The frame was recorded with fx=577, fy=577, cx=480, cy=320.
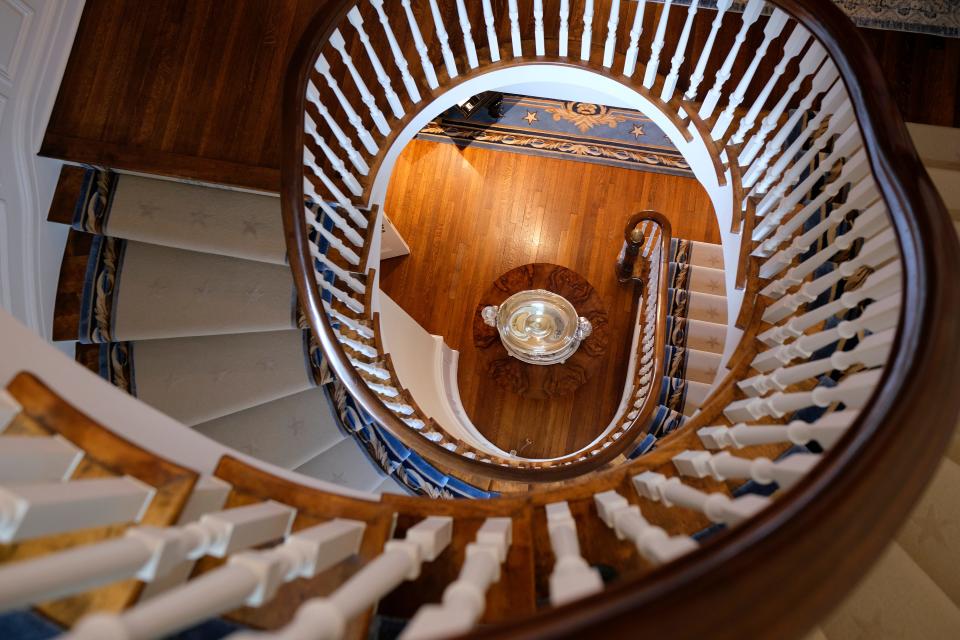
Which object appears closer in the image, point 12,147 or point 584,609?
point 584,609

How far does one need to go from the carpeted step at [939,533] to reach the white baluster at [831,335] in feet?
1.50

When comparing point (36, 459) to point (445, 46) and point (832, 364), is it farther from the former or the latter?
point (445, 46)

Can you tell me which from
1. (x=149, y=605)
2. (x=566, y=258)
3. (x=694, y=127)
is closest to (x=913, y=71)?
(x=694, y=127)

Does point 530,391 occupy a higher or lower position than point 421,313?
lower

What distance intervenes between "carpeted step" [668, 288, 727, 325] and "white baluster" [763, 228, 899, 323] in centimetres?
200

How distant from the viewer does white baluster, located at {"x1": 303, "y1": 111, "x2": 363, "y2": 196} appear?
84.7 inches

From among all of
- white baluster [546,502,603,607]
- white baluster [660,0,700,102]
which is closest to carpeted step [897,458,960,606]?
white baluster [546,502,603,607]

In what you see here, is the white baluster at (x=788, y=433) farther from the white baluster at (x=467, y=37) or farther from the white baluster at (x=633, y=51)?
the white baluster at (x=467, y=37)

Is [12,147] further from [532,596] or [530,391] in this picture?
[530,391]

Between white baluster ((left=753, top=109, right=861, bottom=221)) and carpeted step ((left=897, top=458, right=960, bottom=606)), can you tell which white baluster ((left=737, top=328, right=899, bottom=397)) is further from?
white baluster ((left=753, top=109, right=861, bottom=221))

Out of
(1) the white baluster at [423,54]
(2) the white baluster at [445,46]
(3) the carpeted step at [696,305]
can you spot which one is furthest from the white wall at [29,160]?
(3) the carpeted step at [696,305]

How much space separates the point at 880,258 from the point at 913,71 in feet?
6.60

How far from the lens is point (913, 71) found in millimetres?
2723

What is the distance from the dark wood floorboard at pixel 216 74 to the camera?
2729 millimetres
